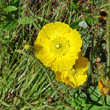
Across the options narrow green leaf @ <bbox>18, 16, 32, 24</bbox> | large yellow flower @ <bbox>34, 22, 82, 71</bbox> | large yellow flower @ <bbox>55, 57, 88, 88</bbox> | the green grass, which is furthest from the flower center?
narrow green leaf @ <bbox>18, 16, 32, 24</bbox>

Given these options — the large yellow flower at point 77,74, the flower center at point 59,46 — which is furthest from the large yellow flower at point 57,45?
the large yellow flower at point 77,74

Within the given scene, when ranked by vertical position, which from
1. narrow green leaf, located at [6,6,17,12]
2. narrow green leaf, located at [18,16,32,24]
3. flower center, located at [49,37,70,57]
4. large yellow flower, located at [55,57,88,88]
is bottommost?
large yellow flower, located at [55,57,88,88]

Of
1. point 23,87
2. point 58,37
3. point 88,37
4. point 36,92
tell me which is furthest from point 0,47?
point 88,37

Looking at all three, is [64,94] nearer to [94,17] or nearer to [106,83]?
[106,83]

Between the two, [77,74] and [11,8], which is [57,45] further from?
[11,8]

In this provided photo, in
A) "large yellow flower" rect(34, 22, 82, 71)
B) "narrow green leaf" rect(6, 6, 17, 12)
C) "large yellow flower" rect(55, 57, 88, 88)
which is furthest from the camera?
"narrow green leaf" rect(6, 6, 17, 12)

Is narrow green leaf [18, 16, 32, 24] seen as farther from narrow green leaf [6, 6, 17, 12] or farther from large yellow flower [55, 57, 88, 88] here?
large yellow flower [55, 57, 88, 88]

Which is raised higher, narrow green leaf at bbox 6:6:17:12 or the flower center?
narrow green leaf at bbox 6:6:17:12
